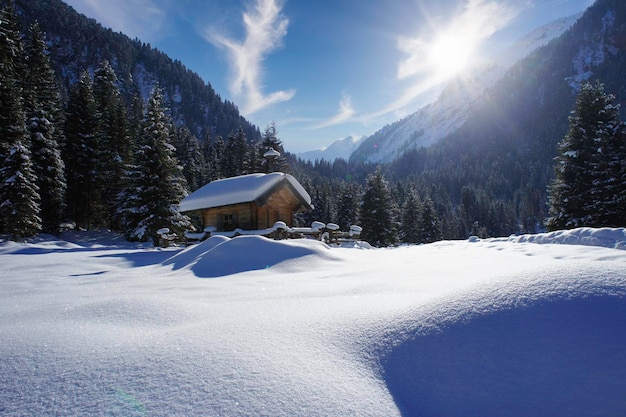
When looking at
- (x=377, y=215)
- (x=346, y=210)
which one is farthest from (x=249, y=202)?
(x=346, y=210)

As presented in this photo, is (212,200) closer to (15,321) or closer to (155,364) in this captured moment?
(15,321)

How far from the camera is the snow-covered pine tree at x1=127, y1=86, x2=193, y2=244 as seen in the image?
20.6 metres

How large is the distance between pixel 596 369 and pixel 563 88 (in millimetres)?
227023

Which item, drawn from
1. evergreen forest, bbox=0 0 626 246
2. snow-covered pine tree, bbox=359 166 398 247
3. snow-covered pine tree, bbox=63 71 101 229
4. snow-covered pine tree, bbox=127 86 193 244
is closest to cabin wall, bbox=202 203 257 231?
snow-covered pine tree, bbox=127 86 193 244

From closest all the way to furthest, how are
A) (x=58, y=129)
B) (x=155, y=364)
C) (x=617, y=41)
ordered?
1. (x=155, y=364)
2. (x=58, y=129)
3. (x=617, y=41)

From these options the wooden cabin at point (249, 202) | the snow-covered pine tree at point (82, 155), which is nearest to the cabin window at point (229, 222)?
the wooden cabin at point (249, 202)

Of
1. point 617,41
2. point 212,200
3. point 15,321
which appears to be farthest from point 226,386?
point 617,41

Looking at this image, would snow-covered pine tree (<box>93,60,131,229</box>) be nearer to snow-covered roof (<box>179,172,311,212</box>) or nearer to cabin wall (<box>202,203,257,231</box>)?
snow-covered roof (<box>179,172,311,212</box>)

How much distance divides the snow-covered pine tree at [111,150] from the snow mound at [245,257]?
23.9 metres

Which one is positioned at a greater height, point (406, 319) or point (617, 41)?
point (617, 41)

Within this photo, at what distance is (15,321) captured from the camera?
2787mm

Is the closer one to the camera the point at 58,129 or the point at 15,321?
the point at 15,321

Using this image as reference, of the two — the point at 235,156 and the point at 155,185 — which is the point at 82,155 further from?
the point at 235,156

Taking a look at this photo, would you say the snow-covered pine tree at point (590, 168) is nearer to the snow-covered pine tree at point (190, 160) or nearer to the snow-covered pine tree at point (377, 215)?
the snow-covered pine tree at point (377, 215)
